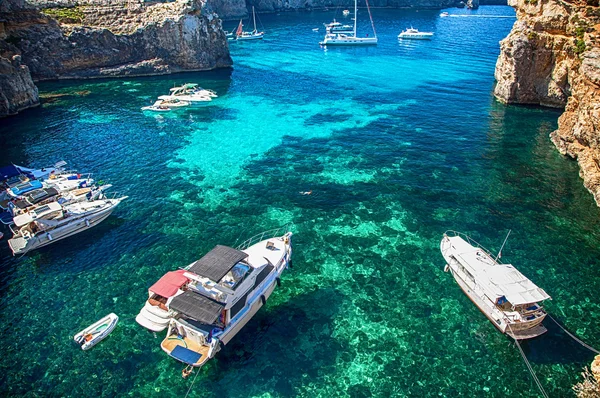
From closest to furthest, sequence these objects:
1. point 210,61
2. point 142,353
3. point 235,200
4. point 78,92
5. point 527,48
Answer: point 142,353 → point 235,200 → point 527,48 → point 78,92 → point 210,61

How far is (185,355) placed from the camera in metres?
26.9

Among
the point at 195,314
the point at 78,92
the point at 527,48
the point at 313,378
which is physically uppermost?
the point at 527,48

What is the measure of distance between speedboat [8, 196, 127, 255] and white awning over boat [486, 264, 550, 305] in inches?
1585

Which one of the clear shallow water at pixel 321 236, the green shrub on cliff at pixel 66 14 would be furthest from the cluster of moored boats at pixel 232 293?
the green shrub on cliff at pixel 66 14

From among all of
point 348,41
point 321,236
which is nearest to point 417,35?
point 348,41

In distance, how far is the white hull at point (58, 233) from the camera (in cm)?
Result: 3844

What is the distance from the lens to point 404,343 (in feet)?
96.1

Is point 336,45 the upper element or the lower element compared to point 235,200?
upper

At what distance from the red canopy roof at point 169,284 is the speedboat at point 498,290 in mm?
23922

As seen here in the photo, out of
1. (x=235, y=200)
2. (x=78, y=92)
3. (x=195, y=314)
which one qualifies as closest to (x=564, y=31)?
(x=235, y=200)

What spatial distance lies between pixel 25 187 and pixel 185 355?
31577 millimetres

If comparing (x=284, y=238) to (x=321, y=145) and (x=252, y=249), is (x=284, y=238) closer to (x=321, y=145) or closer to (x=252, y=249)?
(x=252, y=249)

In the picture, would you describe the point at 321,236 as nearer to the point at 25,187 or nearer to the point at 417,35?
the point at 25,187

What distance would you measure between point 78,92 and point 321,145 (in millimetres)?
60562
